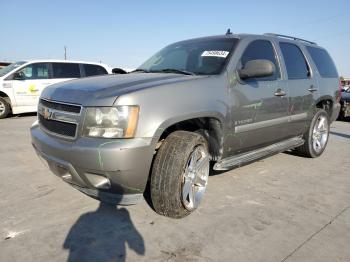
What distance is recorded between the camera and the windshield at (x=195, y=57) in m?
3.70

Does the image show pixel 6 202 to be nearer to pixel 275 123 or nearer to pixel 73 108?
pixel 73 108

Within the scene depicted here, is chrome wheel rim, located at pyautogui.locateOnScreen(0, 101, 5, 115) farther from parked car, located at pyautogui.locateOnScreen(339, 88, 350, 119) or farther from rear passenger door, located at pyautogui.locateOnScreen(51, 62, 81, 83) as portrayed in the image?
parked car, located at pyautogui.locateOnScreen(339, 88, 350, 119)

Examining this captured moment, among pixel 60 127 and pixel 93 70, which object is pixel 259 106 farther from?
pixel 93 70

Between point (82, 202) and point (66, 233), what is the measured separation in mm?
617

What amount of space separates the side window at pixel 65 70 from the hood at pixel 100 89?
7.49 m

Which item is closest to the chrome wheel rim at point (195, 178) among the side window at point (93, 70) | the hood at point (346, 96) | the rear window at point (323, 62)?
the rear window at point (323, 62)

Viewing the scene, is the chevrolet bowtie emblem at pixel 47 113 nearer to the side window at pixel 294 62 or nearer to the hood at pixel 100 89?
the hood at pixel 100 89

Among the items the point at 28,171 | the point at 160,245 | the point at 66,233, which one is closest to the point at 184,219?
the point at 160,245

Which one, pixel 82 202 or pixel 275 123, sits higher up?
pixel 275 123

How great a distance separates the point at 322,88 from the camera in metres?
5.23

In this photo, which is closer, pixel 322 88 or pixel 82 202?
pixel 82 202

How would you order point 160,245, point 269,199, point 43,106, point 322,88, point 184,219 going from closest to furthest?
point 160,245
point 184,219
point 43,106
point 269,199
point 322,88

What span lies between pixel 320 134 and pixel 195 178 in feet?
10.6

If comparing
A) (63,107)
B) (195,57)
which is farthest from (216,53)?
(63,107)
